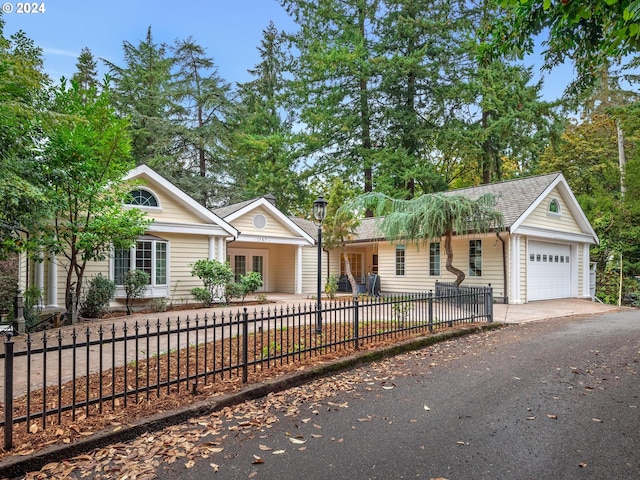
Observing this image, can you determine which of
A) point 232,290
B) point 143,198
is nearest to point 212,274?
point 232,290

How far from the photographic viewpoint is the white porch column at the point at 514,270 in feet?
48.5

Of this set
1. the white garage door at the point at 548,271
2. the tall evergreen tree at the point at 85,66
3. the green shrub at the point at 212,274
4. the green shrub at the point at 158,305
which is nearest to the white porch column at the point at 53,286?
the green shrub at the point at 158,305

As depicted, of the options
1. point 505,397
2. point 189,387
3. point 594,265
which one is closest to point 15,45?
point 189,387

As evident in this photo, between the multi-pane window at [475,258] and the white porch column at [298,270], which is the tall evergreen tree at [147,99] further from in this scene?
the multi-pane window at [475,258]

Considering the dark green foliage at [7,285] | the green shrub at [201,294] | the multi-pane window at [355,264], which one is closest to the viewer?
the dark green foliage at [7,285]

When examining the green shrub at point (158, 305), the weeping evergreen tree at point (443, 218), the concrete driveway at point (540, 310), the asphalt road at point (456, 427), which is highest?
the weeping evergreen tree at point (443, 218)

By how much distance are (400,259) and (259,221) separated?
22.4 feet

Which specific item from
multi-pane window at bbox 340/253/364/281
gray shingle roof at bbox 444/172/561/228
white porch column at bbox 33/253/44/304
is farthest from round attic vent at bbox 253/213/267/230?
gray shingle roof at bbox 444/172/561/228

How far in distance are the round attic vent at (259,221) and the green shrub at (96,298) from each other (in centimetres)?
709

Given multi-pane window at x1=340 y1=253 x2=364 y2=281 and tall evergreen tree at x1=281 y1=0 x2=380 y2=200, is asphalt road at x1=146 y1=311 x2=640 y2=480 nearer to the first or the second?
multi-pane window at x1=340 y1=253 x2=364 y2=281

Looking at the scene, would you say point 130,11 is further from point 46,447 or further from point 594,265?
point 594,265

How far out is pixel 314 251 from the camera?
69.5 ft

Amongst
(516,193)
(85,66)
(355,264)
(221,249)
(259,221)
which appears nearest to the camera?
(221,249)

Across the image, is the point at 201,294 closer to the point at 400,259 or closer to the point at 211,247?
the point at 211,247
